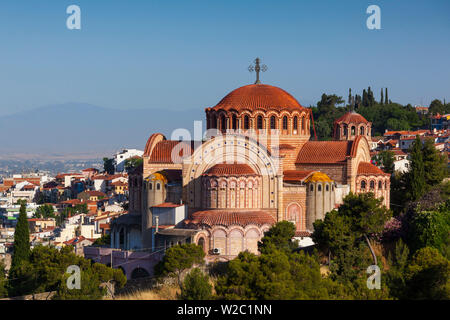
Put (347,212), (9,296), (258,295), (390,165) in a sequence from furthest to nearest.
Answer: (390,165), (9,296), (347,212), (258,295)

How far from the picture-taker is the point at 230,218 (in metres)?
32.4

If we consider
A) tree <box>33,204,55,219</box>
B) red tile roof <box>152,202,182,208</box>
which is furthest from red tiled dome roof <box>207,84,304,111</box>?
tree <box>33,204,55,219</box>

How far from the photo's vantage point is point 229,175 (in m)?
33.0

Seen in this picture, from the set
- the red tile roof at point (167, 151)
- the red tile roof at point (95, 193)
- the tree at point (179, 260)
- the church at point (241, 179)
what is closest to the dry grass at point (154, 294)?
the tree at point (179, 260)

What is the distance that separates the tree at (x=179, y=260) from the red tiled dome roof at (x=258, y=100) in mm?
10111

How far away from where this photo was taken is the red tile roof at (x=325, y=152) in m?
37.2

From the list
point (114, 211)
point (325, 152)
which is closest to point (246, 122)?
point (325, 152)

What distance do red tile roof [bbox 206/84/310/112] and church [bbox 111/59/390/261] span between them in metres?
0.05

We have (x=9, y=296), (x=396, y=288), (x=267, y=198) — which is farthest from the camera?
(x=267, y=198)

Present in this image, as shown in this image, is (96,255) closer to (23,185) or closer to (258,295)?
(258,295)

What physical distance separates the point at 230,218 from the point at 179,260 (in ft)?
13.3

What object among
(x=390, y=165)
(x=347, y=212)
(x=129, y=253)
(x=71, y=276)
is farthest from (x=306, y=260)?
(x=390, y=165)

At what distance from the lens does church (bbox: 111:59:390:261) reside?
32.6m

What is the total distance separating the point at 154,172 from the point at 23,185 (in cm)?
8167
